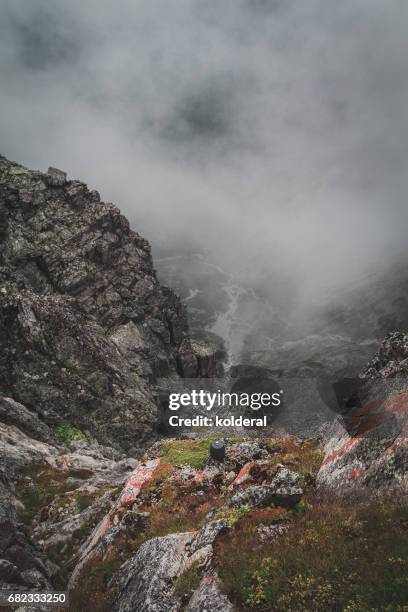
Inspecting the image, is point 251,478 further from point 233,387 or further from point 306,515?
point 233,387

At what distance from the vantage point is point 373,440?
14.1 metres

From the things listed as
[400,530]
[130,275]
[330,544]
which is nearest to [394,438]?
[400,530]

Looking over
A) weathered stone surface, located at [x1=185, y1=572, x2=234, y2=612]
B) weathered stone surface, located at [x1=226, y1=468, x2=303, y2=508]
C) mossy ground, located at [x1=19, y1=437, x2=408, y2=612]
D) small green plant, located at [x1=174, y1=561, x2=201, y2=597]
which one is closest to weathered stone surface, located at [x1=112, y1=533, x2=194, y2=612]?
small green plant, located at [x1=174, y1=561, x2=201, y2=597]

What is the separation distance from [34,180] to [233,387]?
9209cm

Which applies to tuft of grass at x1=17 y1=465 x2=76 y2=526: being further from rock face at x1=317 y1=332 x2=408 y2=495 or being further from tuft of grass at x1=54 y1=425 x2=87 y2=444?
tuft of grass at x1=54 y1=425 x2=87 y2=444

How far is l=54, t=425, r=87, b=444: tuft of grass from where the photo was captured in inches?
2071

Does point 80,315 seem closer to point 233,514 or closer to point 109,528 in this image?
point 109,528

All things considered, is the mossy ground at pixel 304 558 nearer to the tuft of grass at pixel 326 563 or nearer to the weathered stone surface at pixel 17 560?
the tuft of grass at pixel 326 563

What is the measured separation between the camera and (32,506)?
26125 mm

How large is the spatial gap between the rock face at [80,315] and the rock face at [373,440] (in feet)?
169

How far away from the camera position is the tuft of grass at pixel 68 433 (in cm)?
5260

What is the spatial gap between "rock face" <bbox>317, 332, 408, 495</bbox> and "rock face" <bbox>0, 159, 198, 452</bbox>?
51434 mm

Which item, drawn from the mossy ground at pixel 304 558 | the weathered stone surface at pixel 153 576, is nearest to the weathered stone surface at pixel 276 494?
the mossy ground at pixel 304 558

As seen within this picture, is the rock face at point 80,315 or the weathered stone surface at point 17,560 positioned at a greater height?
the rock face at point 80,315
